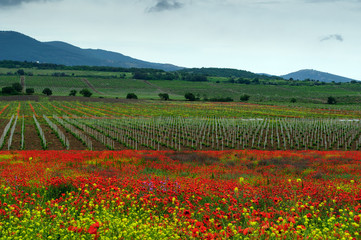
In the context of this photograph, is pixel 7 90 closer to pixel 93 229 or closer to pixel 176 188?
pixel 176 188

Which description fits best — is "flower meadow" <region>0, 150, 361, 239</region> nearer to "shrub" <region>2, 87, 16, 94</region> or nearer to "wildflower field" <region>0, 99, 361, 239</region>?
"wildflower field" <region>0, 99, 361, 239</region>

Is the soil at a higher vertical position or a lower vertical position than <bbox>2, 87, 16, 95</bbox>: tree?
lower

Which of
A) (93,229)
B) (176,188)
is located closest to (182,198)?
(176,188)

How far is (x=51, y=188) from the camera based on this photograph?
11422mm

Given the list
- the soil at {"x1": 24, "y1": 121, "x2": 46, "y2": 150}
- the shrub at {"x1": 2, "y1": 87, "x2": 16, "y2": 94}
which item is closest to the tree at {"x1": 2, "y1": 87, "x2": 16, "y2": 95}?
the shrub at {"x1": 2, "y1": 87, "x2": 16, "y2": 94}

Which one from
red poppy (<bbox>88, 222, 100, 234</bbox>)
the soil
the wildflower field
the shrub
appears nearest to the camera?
red poppy (<bbox>88, 222, 100, 234</bbox>)

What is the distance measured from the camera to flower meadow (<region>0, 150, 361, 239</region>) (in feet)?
21.8

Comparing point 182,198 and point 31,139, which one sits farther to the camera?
point 31,139

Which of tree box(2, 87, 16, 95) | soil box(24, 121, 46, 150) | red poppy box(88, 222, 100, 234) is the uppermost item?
red poppy box(88, 222, 100, 234)

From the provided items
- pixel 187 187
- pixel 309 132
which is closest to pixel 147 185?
pixel 187 187

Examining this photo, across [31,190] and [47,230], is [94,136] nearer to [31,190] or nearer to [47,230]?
[31,190]

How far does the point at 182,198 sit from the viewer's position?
10836 millimetres

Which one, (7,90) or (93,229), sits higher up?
(93,229)

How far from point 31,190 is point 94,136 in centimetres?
2903
